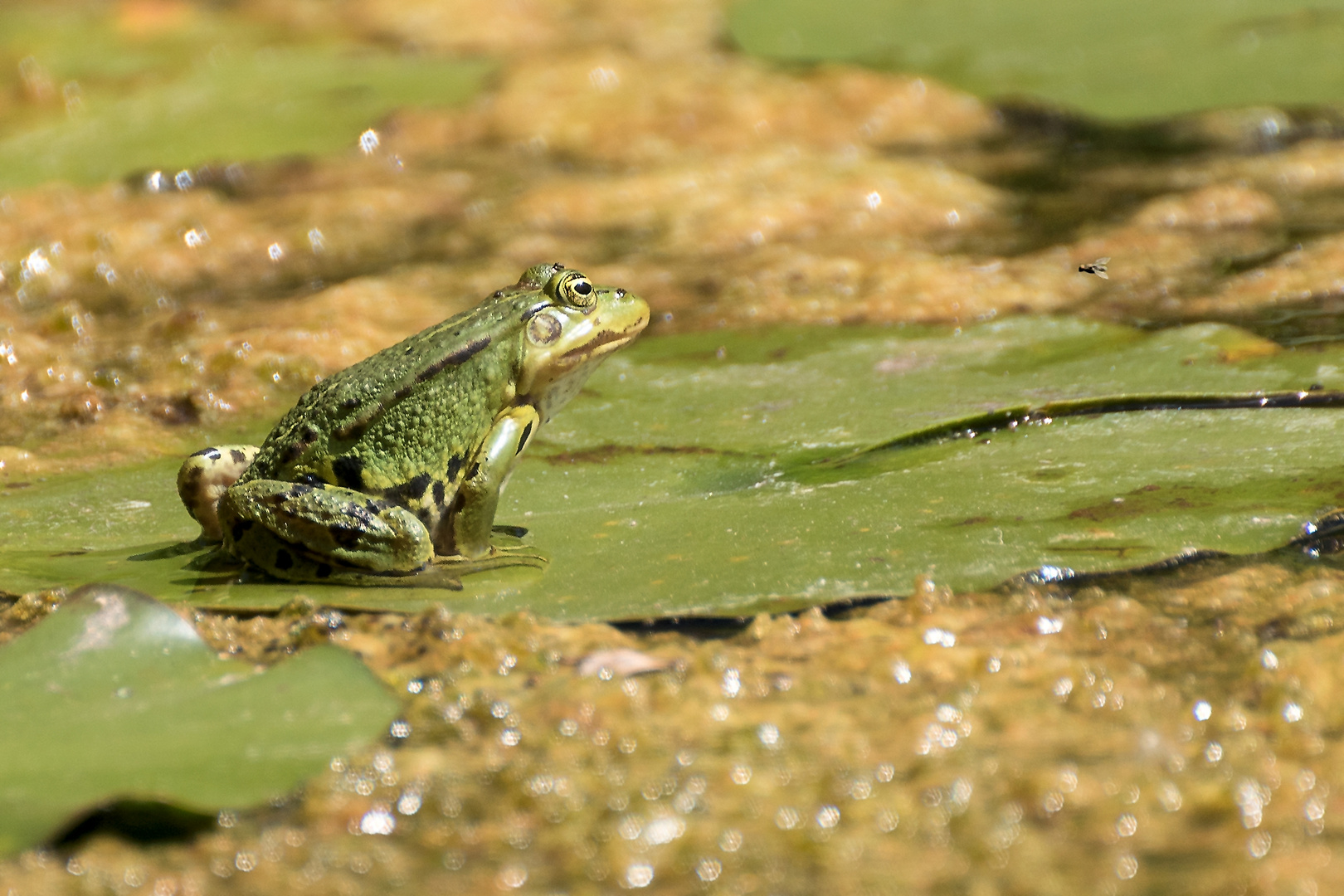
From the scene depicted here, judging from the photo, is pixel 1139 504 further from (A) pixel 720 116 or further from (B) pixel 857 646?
(A) pixel 720 116

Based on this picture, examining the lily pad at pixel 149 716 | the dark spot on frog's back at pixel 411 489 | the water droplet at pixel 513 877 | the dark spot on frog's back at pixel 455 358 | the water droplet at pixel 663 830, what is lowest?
the water droplet at pixel 663 830

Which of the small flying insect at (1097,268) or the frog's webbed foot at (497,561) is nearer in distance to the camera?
the frog's webbed foot at (497,561)

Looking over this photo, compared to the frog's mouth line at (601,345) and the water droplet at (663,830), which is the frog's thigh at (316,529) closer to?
the frog's mouth line at (601,345)

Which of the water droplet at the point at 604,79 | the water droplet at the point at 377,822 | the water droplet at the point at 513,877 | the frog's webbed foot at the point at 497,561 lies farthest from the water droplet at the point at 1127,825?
the water droplet at the point at 604,79

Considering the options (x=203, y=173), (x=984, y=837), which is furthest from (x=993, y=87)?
(x=984, y=837)

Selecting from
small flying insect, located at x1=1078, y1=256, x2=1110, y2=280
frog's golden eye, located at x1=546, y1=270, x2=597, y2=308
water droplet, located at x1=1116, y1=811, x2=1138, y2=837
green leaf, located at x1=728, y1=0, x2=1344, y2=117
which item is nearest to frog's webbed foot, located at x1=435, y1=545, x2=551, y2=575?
frog's golden eye, located at x1=546, y1=270, x2=597, y2=308

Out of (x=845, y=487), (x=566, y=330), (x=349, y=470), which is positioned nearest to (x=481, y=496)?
(x=349, y=470)

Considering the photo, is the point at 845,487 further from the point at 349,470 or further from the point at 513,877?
the point at 513,877
